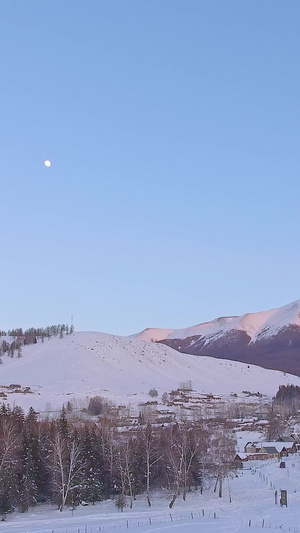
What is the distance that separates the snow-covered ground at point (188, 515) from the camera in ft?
115

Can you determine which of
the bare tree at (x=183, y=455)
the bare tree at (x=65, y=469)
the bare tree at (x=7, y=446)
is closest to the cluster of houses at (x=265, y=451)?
the bare tree at (x=183, y=455)

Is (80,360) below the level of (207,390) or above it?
above

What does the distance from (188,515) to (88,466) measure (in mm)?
11208

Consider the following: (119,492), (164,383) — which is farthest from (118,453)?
(164,383)

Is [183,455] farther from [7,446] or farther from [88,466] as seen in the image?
[7,446]

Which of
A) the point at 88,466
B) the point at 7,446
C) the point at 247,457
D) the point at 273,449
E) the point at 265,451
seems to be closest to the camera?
the point at 7,446

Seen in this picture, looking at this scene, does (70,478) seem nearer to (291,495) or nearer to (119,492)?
(119,492)

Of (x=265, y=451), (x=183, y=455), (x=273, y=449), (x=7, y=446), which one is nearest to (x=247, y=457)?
(x=265, y=451)

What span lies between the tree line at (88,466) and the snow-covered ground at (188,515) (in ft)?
3.75

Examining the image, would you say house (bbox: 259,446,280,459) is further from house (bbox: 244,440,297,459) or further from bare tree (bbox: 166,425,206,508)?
bare tree (bbox: 166,425,206,508)

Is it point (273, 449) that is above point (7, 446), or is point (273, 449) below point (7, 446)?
below

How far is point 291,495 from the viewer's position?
45.7 metres

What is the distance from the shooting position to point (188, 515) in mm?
39656

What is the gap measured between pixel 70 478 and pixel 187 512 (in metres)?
9.73
